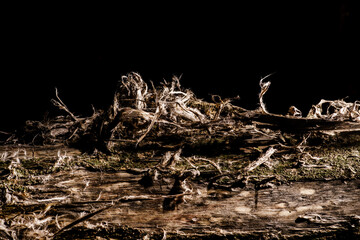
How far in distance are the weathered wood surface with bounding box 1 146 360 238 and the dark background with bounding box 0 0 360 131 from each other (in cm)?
103

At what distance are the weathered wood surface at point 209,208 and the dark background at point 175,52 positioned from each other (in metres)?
1.03

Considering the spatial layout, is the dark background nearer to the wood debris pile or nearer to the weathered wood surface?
the wood debris pile

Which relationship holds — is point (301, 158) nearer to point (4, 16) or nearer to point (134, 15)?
point (134, 15)

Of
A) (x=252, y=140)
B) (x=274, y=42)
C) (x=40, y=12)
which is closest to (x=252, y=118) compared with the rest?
(x=252, y=140)

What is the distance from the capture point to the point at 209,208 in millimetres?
788

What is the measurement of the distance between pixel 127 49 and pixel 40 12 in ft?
2.11

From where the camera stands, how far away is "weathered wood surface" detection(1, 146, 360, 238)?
74 cm

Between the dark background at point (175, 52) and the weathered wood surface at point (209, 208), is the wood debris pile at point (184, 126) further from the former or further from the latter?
the dark background at point (175, 52)

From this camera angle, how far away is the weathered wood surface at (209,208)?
0.74m

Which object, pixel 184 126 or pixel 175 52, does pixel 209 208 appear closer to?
pixel 184 126

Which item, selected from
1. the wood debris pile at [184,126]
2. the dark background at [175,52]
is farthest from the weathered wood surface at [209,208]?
the dark background at [175,52]

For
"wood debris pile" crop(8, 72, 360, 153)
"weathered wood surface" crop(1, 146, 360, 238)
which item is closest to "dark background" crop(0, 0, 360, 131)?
"wood debris pile" crop(8, 72, 360, 153)

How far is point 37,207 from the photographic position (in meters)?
0.75

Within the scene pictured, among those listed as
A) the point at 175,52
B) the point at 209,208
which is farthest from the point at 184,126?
the point at 175,52
